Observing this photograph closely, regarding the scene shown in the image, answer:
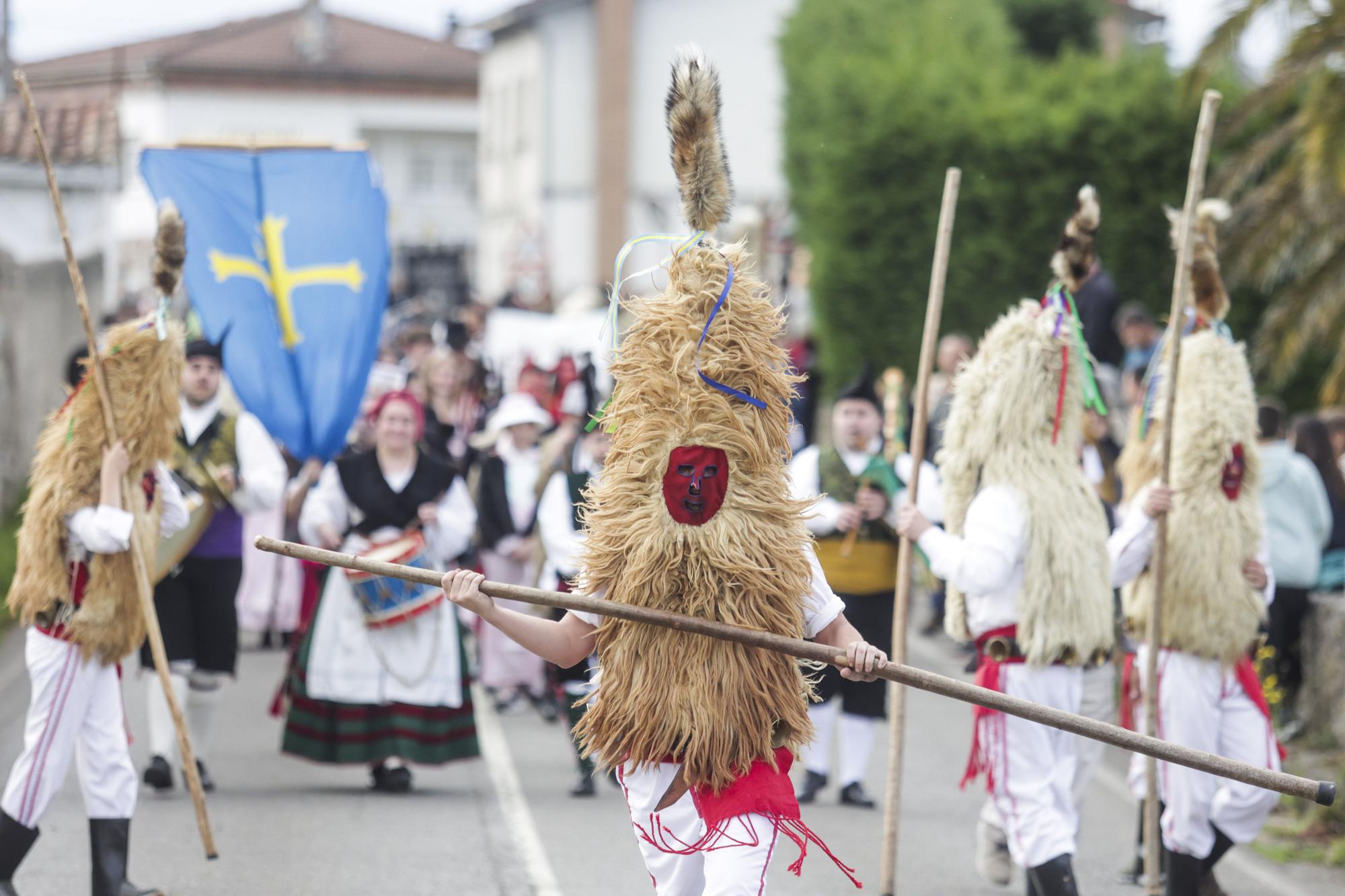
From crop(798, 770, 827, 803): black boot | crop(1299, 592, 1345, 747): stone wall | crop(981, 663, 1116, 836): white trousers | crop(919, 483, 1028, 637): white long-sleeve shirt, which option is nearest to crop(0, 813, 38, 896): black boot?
crop(919, 483, 1028, 637): white long-sleeve shirt

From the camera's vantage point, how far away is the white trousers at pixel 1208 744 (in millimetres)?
6387

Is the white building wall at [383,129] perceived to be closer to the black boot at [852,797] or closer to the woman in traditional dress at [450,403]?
the woman in traditional dress at [450,403]

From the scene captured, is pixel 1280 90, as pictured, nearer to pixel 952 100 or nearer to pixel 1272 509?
pixel 1272 509

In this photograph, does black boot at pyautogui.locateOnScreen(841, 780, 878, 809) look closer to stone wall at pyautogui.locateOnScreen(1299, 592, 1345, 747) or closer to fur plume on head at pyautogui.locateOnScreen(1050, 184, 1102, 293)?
stone wall at pyautogui.locateOnScreen(1299, 592, 1345, 747)

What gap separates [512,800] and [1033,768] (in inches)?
121

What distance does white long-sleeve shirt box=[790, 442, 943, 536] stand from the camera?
8445 mm

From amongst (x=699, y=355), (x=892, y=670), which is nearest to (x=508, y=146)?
(x=699, y=355)

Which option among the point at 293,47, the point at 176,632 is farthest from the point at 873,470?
the point at 293,47

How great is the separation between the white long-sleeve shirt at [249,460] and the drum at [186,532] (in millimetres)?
170

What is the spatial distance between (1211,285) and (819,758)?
10.5 ft

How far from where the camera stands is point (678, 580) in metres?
4.59

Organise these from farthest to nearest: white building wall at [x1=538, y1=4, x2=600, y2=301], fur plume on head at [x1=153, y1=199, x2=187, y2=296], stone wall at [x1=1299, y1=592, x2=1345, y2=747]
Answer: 1. white building wall at [x1=538, y1=4, x2=600, y2=301]
2. stone wall at [x1=1299, y1=592, x2=1345, y2=747]
3. fur plume on head at [x1=153, y1=199, x2=187, y2=296]

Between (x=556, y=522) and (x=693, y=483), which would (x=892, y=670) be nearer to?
(x=693, y=483)

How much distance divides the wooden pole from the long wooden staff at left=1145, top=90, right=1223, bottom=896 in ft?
2.63
